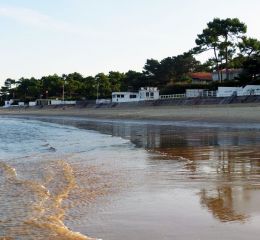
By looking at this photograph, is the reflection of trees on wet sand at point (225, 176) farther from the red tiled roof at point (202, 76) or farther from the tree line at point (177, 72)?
the red tiled roof at point (202, 76)

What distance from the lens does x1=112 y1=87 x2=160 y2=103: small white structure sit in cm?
7042

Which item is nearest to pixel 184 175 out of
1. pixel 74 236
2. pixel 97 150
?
pixel 74 236

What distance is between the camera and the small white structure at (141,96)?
7042cm

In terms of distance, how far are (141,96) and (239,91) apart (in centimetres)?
2704

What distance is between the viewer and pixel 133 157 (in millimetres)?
14750

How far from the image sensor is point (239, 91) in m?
48.7

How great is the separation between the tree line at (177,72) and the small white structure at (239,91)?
2.95 meters

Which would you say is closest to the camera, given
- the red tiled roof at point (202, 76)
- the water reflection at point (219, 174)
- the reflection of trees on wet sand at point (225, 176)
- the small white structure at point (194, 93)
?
A: the reflection of trees on wet sand at point (225, 176)

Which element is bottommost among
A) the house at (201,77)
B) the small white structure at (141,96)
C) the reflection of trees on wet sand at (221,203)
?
the reflection of trees on wet sand at (221,203)

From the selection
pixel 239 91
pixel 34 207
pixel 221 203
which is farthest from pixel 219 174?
Result: pixel 239 91

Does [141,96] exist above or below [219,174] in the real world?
above

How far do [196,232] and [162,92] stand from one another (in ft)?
217

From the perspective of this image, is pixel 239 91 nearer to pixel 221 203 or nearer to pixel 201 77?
pixel 201 77

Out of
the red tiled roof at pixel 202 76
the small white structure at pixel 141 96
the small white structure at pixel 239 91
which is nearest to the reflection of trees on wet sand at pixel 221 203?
the small white structure at pixel 239 91
